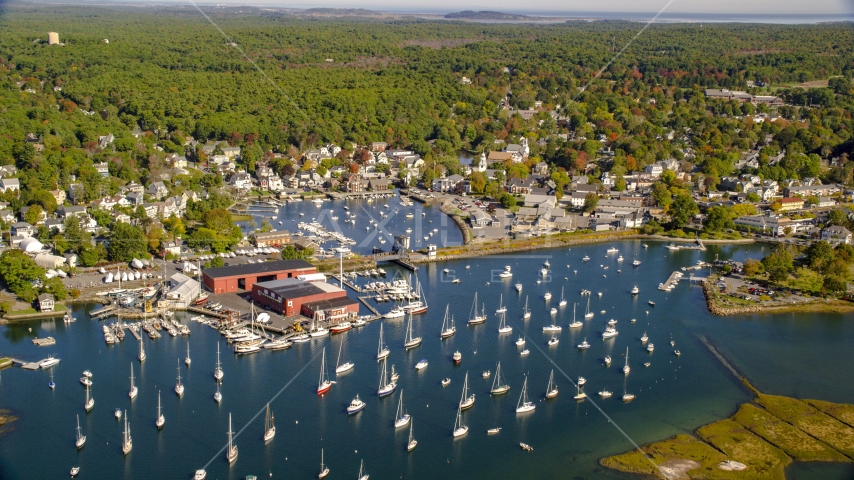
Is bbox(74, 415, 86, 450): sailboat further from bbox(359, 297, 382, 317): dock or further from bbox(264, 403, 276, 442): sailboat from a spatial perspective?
bbox(359, 297, 382, 317): dock

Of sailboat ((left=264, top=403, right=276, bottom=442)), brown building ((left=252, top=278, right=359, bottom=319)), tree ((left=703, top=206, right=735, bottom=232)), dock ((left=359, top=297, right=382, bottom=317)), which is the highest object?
tree ((left=703, top=206, right=735, bottom=232))

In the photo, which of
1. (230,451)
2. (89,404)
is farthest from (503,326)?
(89,404)

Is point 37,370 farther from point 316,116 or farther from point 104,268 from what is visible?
point 316,116

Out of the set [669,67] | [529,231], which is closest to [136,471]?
[529,231]

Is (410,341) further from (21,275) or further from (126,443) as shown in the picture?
(21,275)

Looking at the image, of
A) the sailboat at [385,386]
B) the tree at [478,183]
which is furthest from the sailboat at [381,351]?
the tree at [478,183]

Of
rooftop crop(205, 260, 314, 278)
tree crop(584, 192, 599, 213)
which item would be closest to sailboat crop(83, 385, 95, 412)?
rooftop crop(205, 260, 314, 278)
